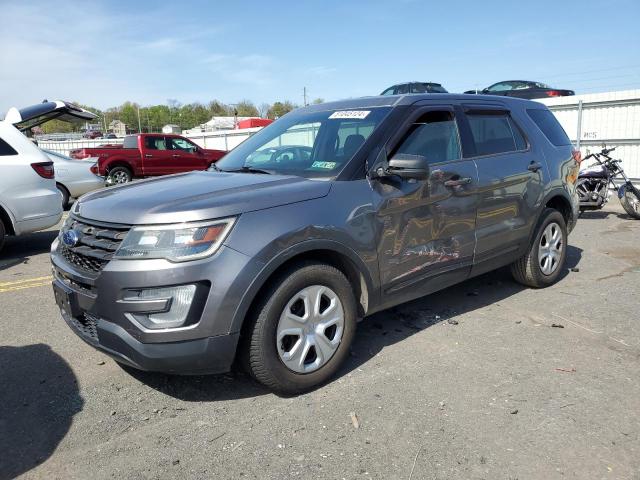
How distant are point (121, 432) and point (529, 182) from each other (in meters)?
3.95

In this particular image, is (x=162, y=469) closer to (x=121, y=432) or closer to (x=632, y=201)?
(x=121, y=432)

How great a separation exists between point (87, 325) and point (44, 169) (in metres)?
4.87

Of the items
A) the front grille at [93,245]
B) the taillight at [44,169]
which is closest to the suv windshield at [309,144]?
the front grille at [93,245]

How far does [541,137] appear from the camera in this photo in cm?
525

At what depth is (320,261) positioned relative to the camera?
133 inches

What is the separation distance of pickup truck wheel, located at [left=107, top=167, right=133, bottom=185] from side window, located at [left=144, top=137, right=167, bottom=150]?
113 centimetres

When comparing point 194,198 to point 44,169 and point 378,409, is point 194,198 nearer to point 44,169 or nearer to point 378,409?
point 378,409

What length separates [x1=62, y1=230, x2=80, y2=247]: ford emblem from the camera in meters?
3.24

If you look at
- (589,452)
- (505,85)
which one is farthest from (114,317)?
(505,85)

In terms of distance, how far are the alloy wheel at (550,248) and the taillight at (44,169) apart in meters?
6.25

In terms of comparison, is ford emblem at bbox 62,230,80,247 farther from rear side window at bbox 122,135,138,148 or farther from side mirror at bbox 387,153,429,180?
rear side window at bbox 122,135,138,148

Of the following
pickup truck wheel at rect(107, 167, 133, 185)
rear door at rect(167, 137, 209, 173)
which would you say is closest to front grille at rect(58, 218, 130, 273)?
pickup truck wheel at rect(107, 167, 133, 185)

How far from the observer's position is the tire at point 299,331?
3061 mm

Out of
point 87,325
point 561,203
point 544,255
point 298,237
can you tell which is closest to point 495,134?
point 561,203
